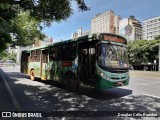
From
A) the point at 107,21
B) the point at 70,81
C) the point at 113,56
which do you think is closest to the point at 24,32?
the point at 70,81

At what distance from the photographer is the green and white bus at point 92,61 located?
32.8 feet

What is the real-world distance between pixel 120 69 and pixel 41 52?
773 cm

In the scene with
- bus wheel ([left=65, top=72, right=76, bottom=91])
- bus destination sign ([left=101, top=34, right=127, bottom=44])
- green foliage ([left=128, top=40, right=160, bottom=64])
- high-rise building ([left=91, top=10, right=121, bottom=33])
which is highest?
high-rise building ([left=91, top=10, right=121, bottom=33])

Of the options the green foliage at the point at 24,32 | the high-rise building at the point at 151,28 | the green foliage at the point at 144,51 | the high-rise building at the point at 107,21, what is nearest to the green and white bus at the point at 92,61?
the green foliage at the point at 24,32

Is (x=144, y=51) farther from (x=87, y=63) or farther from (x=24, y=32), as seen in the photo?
(x=87, y=63)

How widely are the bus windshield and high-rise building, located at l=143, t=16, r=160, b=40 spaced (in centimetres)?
14237

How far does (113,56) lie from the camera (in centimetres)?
1034

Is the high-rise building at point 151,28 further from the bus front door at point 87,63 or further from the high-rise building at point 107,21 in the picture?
the bus front door at point 87,63

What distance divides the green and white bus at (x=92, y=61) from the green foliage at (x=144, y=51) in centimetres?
5039

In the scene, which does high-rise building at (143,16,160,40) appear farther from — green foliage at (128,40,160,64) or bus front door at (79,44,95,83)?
bus front door at (79,44,95,83)

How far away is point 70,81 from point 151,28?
14793 cm

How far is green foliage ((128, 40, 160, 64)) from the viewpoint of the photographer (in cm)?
6047

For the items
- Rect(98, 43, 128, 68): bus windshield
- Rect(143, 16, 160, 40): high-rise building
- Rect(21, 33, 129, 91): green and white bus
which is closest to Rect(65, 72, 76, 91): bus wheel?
Rect(21, 33, 129, 91): green and white bus

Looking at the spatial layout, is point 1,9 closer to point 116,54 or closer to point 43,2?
point 43,2
